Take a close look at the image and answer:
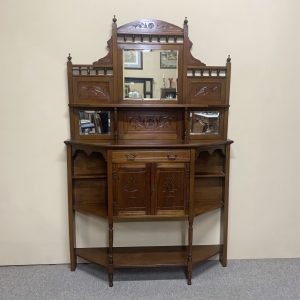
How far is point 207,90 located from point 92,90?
897 millimetres

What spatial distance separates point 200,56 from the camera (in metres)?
2.44

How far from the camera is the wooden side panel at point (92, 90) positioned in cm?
236

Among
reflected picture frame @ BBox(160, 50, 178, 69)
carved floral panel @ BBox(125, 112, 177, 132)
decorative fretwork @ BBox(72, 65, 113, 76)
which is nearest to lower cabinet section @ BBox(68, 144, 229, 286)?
carved floral panel @ BBox(125, 112, 177, 132)

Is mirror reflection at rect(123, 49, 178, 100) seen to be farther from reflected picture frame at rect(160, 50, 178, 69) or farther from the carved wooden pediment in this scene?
the carved wooden pediment

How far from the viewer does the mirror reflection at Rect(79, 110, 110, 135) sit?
2.41 meters

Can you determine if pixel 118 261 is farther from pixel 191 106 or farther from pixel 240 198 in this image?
pixel 191 106

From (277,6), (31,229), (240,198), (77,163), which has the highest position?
(277,6)

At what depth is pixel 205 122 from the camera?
2.49 metres

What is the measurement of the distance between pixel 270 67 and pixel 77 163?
5.71ft

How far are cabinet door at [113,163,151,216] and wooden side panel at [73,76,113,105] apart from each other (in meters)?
0.57

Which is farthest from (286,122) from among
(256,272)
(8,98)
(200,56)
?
(8,98)

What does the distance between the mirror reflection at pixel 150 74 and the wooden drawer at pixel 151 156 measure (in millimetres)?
472

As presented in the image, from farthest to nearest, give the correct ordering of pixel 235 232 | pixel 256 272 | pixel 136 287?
pixel 235 232, pixel 256 272, pixel 136 287

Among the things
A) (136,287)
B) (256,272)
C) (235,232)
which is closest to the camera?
(136,287)
